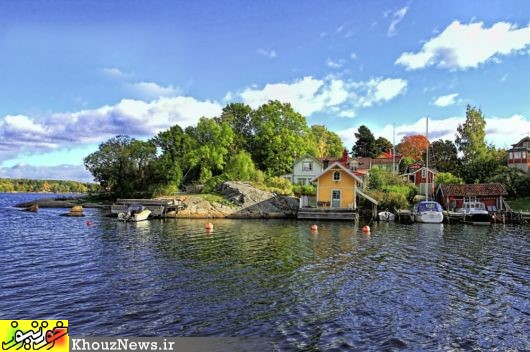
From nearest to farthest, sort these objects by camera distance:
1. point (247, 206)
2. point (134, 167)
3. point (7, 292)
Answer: point (7, 292)
point (247, 206)
point (134, 167)

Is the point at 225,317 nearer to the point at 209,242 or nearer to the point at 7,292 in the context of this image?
the point at 7,292

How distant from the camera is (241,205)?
54812 millimetres

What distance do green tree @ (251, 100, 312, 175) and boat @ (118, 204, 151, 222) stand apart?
29.9m

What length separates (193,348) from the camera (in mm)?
10008

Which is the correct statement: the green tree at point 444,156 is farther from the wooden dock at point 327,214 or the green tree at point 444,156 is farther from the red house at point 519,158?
the wooden dock at point 327,214

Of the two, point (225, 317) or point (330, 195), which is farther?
point (330, 195)

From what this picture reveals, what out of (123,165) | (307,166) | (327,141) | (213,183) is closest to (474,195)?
(307,166)

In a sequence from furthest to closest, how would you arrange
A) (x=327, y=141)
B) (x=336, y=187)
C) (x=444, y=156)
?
(x=327, y=141) → (x=444, y=156) → (x=336, y=187)

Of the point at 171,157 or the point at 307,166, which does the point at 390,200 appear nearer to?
the point at 307,166

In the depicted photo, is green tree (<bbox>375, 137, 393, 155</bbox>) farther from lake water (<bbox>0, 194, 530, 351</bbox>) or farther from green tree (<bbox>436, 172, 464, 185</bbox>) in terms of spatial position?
lake water (<bbox>0, 194, 530, 351</bbox>)

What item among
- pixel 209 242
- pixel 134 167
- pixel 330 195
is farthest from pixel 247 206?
pixel 134 167

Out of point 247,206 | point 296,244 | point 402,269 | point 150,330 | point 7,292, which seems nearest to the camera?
point 150,330

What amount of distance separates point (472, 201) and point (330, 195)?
71.4 ft

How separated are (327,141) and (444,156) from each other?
29392 mm
